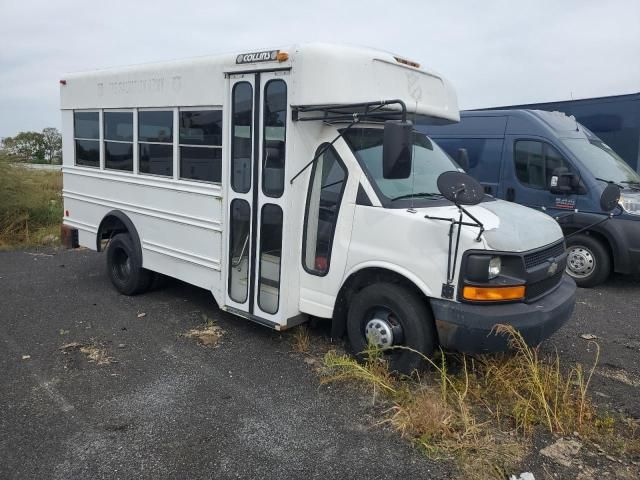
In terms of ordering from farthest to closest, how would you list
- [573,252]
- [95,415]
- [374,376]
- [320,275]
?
1. [573,252]
2. [320,275]
3. [374,376]
4. [95,415]

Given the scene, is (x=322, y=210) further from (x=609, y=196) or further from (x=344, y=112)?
(x=609, y=196)

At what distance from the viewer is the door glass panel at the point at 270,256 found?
4906 millimetres

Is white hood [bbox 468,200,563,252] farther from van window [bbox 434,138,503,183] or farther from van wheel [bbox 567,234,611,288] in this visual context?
van window [bbox 434,138,503,183]

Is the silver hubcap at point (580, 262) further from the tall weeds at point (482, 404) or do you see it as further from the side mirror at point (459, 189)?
the side mirror at point (459, 189)

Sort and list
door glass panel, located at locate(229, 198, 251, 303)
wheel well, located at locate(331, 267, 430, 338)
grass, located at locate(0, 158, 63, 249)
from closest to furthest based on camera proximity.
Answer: wheel well, located at locate(331, 267, 430, 338) < door glass panel, located at locate(229, 198, 251, 303) < grass, located at locate(0, 158, 63, 249)

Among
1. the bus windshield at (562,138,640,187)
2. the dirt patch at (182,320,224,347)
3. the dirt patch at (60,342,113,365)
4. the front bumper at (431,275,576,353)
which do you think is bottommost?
the dirt patch at (60,342,113,365)

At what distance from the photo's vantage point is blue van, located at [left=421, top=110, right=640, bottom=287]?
730cm

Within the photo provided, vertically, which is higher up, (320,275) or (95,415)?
(320,275)

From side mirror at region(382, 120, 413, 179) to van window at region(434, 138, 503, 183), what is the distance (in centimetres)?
468

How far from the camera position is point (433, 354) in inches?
177

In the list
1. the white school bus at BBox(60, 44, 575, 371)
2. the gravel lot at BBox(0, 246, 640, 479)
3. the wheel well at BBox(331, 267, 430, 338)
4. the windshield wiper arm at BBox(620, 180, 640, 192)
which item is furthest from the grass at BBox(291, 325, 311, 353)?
the windshield wiper arm at BBox(620, 180, 640, 192)

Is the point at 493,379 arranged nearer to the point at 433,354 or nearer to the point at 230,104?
the point at 433,354

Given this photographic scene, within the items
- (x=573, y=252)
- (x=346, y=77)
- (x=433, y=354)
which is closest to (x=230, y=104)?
(x=346, y=77)

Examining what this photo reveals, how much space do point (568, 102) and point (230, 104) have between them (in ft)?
23.5
